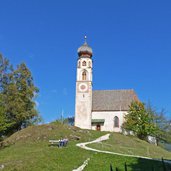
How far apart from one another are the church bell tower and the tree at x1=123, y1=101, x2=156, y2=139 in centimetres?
802

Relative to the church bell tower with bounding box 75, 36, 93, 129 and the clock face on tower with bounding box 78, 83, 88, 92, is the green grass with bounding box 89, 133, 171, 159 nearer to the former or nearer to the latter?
the church bell tower with bounding box 75, 36, 93, 129

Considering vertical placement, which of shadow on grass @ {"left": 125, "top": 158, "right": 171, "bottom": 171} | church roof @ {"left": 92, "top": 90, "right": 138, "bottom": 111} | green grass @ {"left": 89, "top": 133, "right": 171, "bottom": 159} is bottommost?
shadow on grass @ {"left": 125, "top": 158, "right": 171, "bottom": 171}

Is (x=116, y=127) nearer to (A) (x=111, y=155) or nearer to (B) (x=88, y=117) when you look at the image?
(B) (x=88, y=117)

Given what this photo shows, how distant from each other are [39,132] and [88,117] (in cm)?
1651

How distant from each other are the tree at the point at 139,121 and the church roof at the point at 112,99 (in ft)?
11.4

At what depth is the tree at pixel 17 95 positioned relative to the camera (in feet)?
145

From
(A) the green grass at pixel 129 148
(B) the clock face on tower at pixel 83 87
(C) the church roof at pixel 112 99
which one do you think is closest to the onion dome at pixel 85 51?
(B) the clock face on tower at pixel 83 87

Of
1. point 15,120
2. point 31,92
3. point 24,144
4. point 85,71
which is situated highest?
point 85,71

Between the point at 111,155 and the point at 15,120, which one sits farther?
the point at 15,120

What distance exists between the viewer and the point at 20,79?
4809 centimetres

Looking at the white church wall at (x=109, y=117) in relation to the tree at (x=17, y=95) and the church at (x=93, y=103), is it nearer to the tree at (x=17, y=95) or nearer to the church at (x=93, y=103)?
the church at (x=93, y=103)

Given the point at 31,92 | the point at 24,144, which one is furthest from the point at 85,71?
the point at 24,144

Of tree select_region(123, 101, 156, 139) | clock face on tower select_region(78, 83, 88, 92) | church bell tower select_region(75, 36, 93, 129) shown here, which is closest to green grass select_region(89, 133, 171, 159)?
tree select_region(123, 101, 156, 139)

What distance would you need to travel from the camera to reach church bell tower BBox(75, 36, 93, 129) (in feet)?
182
